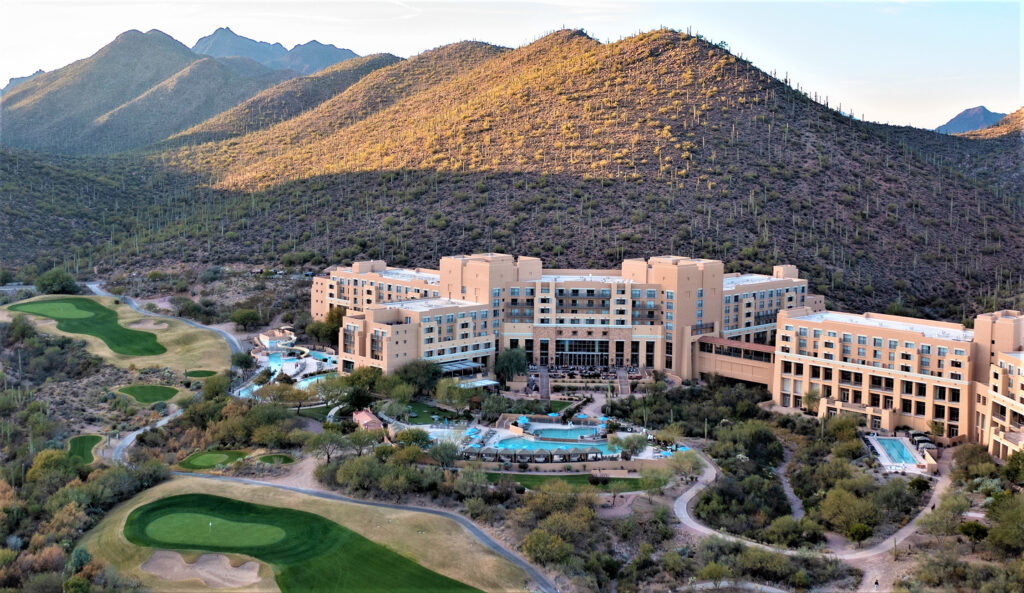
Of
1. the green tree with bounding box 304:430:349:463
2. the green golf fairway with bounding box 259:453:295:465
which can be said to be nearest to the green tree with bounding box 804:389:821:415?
the green tree with bounding box 304:430:349:463

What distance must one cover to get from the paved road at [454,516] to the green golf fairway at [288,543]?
5.73ft

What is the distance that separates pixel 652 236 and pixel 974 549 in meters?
49.2

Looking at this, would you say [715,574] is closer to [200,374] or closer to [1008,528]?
[1008,528]

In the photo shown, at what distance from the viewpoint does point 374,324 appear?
4856 centimetres

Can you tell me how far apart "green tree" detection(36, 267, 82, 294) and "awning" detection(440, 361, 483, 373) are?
124 ft

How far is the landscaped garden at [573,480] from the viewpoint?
35.1m

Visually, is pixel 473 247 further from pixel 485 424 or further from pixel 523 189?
pixel 485 424

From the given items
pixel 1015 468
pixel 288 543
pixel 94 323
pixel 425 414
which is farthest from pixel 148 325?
pixel 1015 468

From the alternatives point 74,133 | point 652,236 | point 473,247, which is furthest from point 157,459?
point 74,133

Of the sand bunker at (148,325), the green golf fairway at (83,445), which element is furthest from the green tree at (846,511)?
Answer: the sand bunker at (148,325)

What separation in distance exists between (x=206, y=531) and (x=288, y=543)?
320 cm

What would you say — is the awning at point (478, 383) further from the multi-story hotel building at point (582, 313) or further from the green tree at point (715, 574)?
the green tree at point (715, 574)

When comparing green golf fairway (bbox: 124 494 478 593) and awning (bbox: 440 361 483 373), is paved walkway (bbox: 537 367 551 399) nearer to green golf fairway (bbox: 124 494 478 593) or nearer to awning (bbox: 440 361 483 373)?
awning (bbox: 440 361 483 373)

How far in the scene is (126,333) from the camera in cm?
6044
